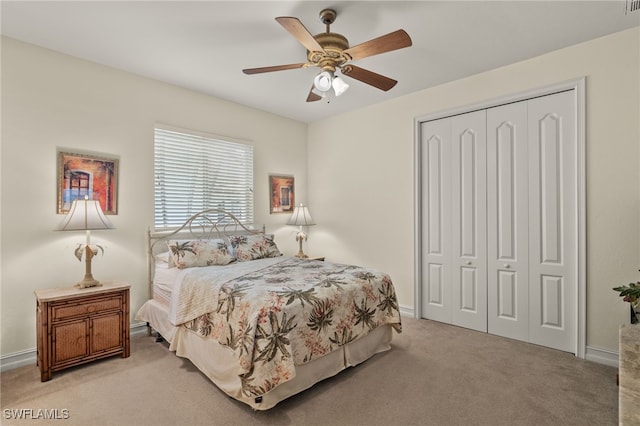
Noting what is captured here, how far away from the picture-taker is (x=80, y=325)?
107 inches

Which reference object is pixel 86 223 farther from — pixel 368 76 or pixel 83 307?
pixel 368 76

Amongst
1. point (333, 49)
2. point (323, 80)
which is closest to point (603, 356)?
point (323, 80)

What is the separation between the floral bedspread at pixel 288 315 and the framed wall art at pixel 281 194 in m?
1.87

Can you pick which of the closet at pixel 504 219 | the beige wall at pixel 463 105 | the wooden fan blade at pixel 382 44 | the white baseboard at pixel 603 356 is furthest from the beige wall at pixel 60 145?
the white baseboard at pixel 603 356

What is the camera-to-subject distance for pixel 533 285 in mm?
3244

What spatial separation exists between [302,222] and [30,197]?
3024mm

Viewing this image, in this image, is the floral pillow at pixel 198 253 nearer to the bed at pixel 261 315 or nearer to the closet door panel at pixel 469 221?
the bed at pixel 261 315

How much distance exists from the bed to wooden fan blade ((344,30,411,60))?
5.84 feet

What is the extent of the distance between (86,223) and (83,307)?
71cm

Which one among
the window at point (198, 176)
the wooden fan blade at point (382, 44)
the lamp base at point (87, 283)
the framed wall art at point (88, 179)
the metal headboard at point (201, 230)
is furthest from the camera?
the window at point (198, 176)

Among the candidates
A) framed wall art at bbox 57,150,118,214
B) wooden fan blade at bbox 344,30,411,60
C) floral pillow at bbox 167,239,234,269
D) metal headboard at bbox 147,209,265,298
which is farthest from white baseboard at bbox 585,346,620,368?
framed wall art at bbox 57,150,118,214

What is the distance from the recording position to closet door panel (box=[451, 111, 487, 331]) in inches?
142

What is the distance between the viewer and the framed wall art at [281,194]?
16.1ft

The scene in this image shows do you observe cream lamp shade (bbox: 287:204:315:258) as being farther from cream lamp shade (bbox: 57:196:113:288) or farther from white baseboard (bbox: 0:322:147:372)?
white baseboard (bbox: 0:322:147:372)
